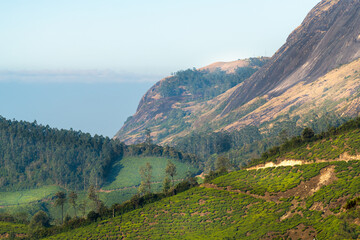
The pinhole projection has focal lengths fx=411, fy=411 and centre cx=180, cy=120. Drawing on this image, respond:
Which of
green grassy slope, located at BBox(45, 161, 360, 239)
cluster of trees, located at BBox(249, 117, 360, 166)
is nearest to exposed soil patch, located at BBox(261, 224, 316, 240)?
green grassy slope, located at BBox(45, 161, 360, 239)

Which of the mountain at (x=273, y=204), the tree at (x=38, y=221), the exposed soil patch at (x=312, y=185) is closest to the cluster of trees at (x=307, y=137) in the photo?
the mountain at (x=273, y=204)

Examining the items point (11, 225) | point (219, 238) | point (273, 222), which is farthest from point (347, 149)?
point (11, 225)

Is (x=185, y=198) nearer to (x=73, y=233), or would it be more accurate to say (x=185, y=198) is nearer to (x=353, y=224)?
(x=73, y=233)

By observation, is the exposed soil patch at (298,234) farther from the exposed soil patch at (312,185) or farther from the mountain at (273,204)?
the exposed soil patch at (312,185)

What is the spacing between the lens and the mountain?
8669 cm

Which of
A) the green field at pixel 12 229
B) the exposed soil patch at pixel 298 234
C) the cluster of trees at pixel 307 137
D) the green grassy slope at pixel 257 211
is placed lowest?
the exposed soil patch at pixel 298 234

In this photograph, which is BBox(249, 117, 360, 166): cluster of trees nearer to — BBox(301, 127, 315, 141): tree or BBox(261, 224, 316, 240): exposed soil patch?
BBox(301, 127, 315, 141): tree

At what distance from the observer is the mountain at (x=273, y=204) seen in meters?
86.7

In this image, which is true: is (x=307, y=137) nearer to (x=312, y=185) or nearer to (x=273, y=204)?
(x=312, y=185)

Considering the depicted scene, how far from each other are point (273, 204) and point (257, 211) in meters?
4.49

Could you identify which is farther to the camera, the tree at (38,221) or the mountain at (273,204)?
the tree at (38,221)

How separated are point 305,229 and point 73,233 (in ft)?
239

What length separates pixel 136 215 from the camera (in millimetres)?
130125

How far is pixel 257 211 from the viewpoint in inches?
4186
